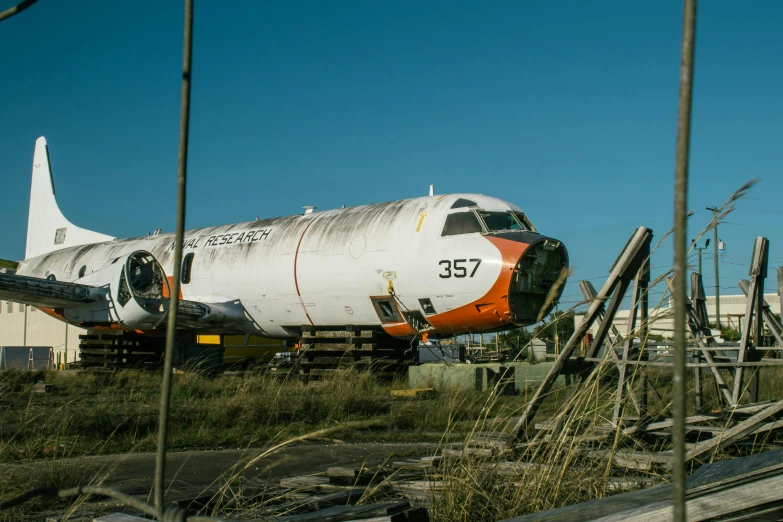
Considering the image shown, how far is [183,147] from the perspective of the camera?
1.61 metres


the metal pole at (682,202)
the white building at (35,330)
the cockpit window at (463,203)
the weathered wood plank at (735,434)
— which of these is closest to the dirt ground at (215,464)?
the weathered wood plank at (735,434)

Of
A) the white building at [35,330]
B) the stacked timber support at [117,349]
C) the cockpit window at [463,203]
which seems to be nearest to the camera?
the cockpit window at [463,203]

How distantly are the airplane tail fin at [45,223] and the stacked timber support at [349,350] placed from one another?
9.14 metres

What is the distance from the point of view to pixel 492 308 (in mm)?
11945

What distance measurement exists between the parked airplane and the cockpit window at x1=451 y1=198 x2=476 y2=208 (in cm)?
2

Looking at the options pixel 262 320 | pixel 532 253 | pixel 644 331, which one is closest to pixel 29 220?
pixel 262 320

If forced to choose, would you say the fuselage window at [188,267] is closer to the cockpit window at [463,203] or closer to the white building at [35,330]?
the cockpit window at [463,203]

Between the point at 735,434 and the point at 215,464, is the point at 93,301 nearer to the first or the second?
the point at 215,464

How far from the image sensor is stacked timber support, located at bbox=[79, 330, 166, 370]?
16.7 metres

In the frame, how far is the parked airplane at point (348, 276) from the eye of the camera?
39.6 ft

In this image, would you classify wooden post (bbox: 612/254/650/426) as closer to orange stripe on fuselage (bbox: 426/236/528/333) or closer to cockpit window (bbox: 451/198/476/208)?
orange stripe on fuselage (bbox: 426/236/528/333)

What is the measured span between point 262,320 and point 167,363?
14002 mm

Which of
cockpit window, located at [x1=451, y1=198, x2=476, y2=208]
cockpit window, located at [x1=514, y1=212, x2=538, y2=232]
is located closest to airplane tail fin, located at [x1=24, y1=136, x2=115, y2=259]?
cockpit window, located at [x1=451, y1=198, x2=476, y2=208]

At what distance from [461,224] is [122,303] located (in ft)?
24.4
